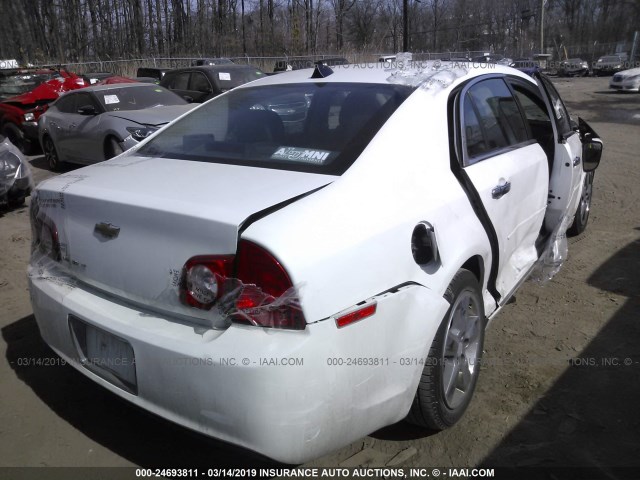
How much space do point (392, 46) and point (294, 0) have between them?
1518 centimetres

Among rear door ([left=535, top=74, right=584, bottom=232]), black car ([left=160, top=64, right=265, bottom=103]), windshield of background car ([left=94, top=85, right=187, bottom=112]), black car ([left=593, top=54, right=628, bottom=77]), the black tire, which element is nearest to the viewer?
rear door ([left=535, top=74, right=584, bottom=232])

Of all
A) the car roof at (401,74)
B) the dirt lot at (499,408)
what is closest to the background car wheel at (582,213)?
the dirt lot at (499,408)

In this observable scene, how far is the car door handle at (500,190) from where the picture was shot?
9.47 feet

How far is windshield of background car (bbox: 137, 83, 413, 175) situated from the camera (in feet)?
8.20

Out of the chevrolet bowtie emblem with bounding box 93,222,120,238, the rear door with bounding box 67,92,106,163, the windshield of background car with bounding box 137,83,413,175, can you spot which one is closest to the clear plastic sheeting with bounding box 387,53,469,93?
the windshield of background car with bounding box 137,83,413,175

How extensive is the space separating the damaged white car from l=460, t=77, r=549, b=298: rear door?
2 cm

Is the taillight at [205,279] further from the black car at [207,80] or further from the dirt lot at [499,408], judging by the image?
the black car at [207,80]

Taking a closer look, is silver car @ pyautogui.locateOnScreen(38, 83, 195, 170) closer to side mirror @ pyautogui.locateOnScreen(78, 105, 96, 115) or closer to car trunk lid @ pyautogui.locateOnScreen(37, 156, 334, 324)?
side mirror @ pyautogui.locateOnScreen(78, 105, 96, 115)

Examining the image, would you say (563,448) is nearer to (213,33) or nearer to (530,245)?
(530,245)

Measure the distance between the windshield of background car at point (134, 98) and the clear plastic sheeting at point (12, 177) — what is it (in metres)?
2.28

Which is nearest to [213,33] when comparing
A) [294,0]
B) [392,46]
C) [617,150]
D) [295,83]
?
[294,0]

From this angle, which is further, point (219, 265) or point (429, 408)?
point (429, 408)

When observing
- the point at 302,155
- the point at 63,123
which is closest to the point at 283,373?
the point at 302,155

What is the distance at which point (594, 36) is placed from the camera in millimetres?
61438
